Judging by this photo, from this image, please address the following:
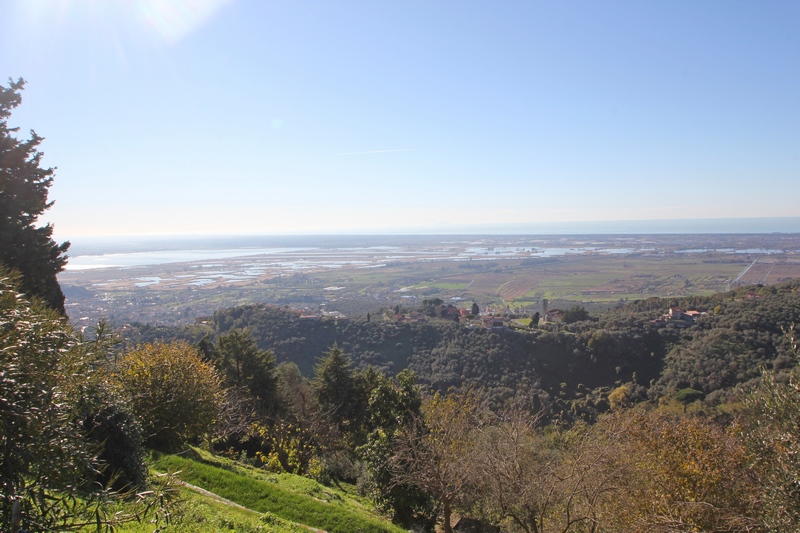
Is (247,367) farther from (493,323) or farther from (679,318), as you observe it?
(679,318)

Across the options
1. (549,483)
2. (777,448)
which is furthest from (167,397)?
(777,448)

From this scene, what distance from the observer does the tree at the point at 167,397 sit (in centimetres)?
974

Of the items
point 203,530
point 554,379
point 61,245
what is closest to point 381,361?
point 554,379

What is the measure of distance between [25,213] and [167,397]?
874 cm

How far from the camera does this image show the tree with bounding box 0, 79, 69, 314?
1280cm

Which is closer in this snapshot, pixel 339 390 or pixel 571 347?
pixel 339 390

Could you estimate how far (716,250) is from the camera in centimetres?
11206

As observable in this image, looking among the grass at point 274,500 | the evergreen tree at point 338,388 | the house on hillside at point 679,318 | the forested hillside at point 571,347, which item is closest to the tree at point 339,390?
the evergreen tree at point 338,388

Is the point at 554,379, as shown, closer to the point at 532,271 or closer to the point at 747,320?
the point at 747,320

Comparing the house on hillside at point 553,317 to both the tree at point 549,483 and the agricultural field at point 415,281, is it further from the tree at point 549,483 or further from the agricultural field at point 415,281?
the tree at point 549,483

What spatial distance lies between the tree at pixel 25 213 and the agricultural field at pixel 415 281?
88.1 ft

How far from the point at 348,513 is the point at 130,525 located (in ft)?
15.5

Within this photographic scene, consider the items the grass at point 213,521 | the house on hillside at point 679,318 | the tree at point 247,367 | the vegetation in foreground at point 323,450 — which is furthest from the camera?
the house on hillside at point 679,318

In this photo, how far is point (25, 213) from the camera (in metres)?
13.6
